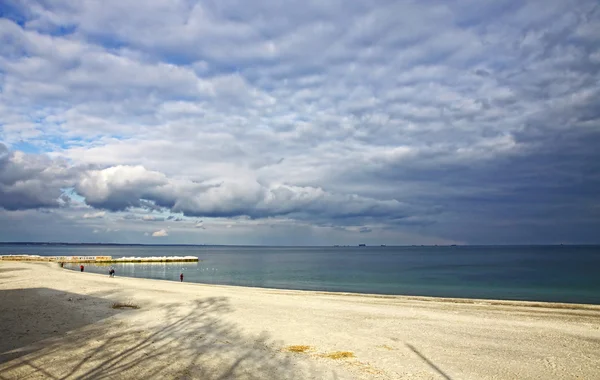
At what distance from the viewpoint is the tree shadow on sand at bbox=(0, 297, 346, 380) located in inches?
519

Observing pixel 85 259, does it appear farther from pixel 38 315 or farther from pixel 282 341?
pixel 282 341

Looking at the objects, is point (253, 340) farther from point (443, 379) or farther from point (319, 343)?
point (443, 379)

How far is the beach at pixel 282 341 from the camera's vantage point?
13984 mm

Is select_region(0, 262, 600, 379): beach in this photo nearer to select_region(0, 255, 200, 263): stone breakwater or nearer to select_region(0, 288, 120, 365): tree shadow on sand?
select_region(0, 288, 120, 365): tree shadow on sand

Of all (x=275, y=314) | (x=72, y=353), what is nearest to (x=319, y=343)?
(x=275, y=314)

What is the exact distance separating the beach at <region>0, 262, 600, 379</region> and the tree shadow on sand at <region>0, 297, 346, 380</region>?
4cm

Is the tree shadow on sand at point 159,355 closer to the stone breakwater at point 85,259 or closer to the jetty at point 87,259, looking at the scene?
the jetty at point 87,259

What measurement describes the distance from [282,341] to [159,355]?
5548mm

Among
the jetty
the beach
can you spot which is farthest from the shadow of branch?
the jetty

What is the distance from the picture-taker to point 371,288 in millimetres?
54281

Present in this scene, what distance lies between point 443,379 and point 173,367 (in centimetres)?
943

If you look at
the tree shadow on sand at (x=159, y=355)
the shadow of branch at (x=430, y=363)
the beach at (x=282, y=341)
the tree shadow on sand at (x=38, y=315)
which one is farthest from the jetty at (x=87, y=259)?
the shadow of branch at (x=430, y=363)

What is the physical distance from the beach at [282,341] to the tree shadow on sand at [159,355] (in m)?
0.04

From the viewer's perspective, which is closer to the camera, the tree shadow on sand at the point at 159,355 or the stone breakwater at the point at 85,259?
the tree shadow on sand at the point at 159,355
